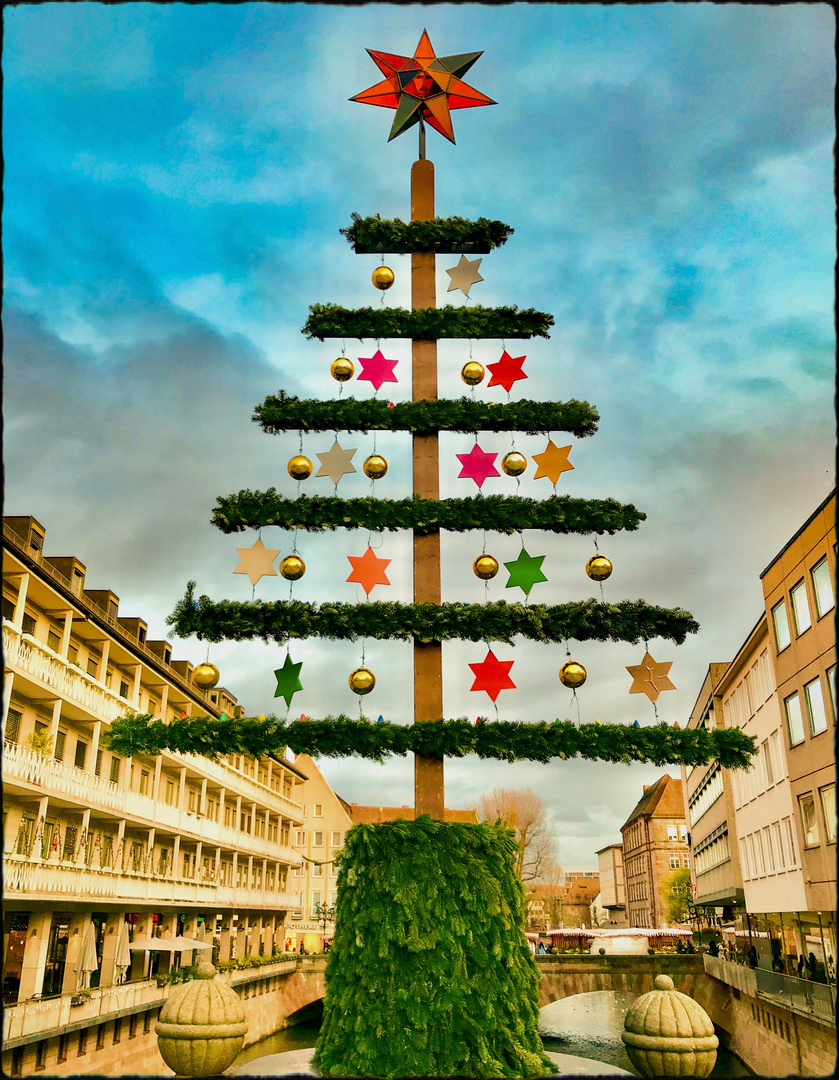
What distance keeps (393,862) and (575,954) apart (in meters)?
42.9

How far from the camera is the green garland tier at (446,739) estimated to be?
24.3 ft

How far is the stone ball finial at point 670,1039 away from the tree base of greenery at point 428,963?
89 centimetres

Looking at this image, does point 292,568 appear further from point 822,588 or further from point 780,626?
point 780,626

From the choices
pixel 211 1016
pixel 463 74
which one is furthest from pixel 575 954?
pixel 463 74

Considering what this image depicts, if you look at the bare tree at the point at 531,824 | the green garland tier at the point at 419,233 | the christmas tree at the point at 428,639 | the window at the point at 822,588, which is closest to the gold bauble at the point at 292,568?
the christmas tree at the point at 428,639

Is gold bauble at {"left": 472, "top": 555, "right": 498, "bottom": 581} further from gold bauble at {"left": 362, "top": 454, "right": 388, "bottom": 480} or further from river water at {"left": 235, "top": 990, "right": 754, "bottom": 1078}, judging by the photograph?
river water at {"left": 235, "top": 990, "right": 754, "bottom": 1078}

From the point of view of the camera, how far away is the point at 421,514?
8.36 m

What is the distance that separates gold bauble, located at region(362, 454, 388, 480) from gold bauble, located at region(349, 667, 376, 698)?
204 centimetres

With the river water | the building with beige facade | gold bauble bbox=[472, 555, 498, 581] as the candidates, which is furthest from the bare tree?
gold bauble bbox=[472, 555, 498, 581]

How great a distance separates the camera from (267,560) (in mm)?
8203

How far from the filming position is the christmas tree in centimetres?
657

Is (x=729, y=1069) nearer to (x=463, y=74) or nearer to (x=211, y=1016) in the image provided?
(x=211, y=1016)

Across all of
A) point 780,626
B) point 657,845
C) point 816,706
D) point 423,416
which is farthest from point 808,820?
point 657,845

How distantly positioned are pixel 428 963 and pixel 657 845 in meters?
100
